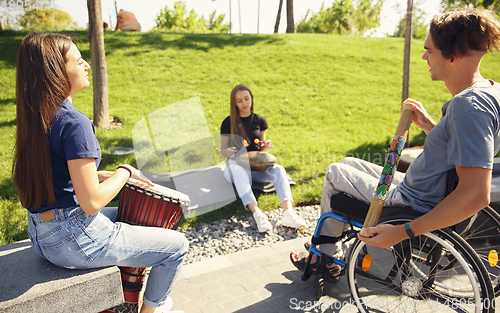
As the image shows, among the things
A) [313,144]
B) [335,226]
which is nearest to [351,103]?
[313,144]

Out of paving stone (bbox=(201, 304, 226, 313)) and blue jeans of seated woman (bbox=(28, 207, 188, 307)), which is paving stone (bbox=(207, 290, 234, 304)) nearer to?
paving stone (bbox=(201, 304, 226, 313))

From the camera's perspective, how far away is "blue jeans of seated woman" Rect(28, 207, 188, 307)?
5.79 ft

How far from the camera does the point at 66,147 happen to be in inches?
64.6

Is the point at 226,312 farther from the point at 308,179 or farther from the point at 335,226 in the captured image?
the point at 308,179

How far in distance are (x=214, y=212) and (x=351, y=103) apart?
598cm

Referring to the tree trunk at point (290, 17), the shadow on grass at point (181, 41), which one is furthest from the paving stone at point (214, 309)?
the tree trunk at point (290, 17)

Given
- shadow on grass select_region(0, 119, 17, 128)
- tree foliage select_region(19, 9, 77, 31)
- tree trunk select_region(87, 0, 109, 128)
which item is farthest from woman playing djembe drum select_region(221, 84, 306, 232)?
tree foliage select_region(19, 9, 77, 31)

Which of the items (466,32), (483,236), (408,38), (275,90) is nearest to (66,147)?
(466,32)

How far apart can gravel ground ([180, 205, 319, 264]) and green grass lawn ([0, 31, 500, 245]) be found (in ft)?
0.68

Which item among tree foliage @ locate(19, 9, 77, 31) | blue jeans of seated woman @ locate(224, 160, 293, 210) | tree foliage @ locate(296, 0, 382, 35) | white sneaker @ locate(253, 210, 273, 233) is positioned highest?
tree foliage @ locate(296, 0, 382, 35)

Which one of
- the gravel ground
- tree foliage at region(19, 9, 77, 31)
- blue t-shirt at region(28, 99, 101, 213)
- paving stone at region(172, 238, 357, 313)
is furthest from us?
tree foliage at region(19, 9, 77, 31)

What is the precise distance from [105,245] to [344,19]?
47606mm

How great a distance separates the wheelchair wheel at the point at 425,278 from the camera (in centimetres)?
184

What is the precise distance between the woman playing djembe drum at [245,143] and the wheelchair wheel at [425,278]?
162cm
